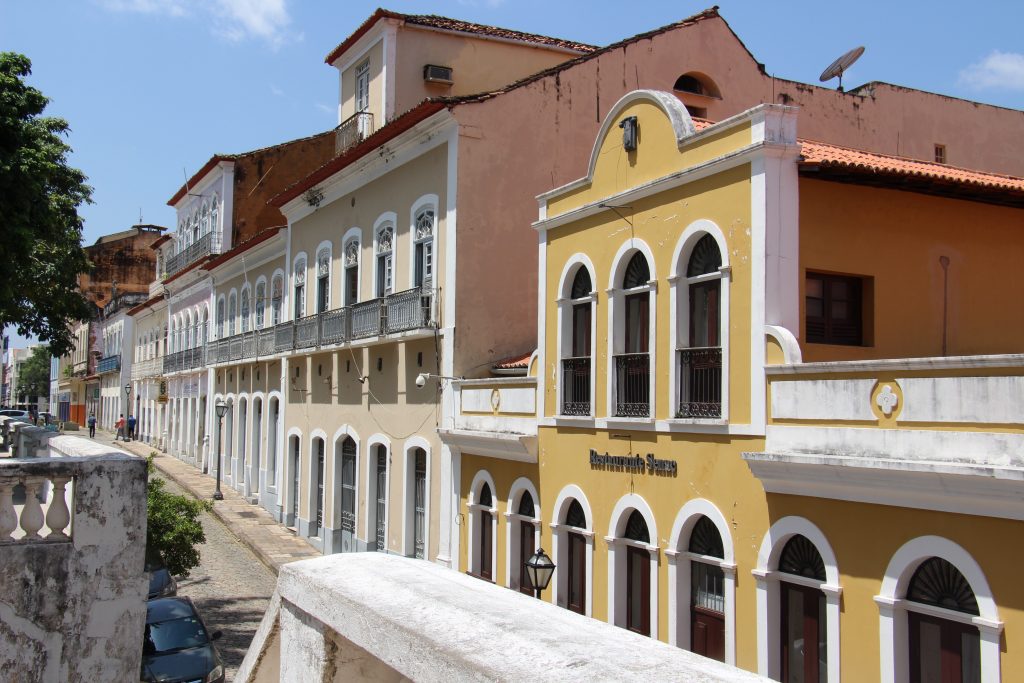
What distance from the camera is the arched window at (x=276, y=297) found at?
89.2 feet

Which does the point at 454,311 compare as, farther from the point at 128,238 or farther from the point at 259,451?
the point at 128,238

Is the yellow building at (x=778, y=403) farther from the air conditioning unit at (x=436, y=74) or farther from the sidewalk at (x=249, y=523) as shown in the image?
the air conditioning unit at (x=436, y=74)

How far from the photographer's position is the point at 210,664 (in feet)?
40.8

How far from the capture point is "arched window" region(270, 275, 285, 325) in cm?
2720

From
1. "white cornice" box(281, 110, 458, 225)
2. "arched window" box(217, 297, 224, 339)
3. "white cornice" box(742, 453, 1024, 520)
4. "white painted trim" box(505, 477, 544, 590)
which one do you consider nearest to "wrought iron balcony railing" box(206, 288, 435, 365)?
"white cornice" box(281, 110, 458, 225)

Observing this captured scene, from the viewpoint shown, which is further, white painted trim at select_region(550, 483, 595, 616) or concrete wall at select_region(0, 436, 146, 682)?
white painted trim at select_region(550, 483, 595, 616)

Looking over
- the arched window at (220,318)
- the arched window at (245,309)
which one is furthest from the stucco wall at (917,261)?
the arched window at (220,318)

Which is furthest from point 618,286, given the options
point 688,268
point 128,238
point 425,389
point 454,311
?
point 128,238

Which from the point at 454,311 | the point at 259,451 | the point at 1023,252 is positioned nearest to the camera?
the point at 1023,252

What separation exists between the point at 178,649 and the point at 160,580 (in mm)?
3160

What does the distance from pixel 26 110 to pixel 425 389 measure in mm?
8819

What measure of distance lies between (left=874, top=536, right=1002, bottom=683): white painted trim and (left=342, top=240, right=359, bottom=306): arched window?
14815 millimetres

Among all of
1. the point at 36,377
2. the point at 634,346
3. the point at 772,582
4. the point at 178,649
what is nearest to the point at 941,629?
the point at 772,582

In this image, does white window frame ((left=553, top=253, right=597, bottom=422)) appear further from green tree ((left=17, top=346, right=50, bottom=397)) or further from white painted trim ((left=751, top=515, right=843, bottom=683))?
green tree ((left=17, top=346, right=50, bottom=397))
